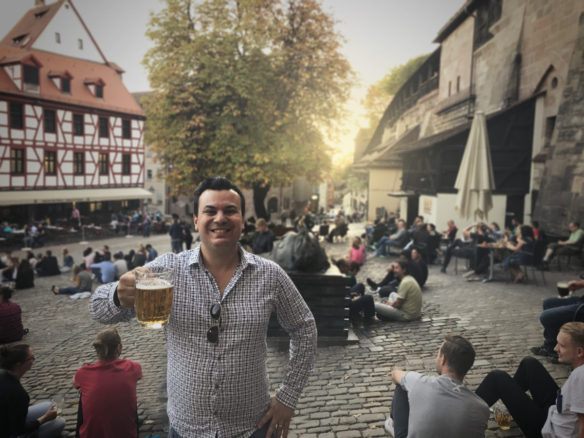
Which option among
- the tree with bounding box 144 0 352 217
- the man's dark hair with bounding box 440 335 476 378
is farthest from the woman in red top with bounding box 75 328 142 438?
the tree with bounding box 144 0 352 217

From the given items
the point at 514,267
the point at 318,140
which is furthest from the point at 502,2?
the point at 514,267

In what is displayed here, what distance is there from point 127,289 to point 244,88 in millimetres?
17862

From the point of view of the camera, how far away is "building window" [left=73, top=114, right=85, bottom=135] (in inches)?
1147

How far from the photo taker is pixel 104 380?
3.67 meters

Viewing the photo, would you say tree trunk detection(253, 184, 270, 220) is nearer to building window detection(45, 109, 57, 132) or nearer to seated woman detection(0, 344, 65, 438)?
building window detection(45, 109, 57, 132)

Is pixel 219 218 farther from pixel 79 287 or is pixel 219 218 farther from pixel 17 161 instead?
pixel 17 161

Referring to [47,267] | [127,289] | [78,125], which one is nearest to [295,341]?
[127,289]

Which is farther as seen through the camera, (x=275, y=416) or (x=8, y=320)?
(x=8, y=320)

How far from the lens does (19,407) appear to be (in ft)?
11.7

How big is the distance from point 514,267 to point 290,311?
32.4ft

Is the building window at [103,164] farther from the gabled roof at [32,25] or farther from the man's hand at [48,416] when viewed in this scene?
the man's hand at [48,416]

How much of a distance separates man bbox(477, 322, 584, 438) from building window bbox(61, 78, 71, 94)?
31422 mm

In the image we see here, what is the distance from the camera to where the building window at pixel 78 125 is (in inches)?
1147

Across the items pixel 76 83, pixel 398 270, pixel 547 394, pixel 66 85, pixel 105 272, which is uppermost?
pixel 76 83
